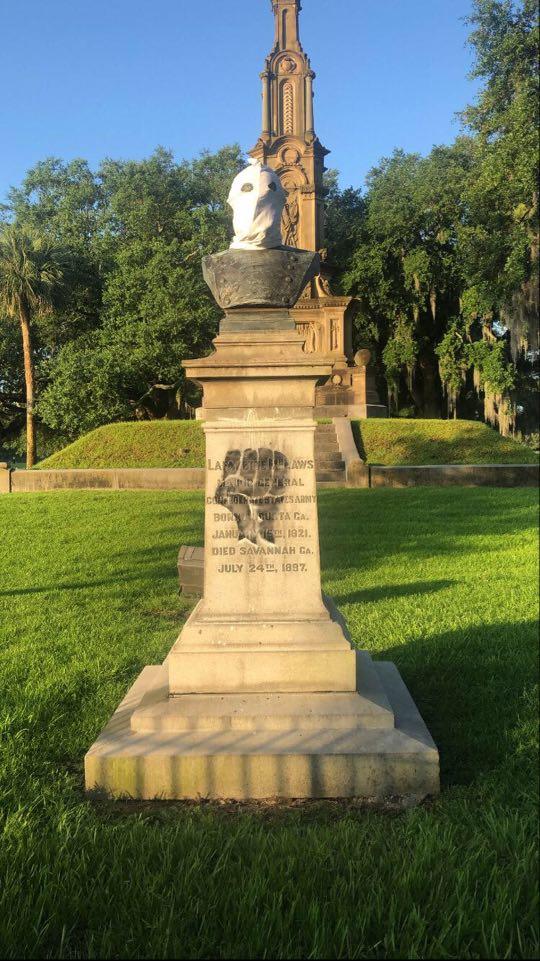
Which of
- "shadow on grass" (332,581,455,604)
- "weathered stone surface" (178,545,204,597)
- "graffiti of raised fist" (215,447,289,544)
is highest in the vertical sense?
"graffiti of raised fist" (215,447,289,544)

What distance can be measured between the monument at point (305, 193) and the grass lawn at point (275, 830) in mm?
15749

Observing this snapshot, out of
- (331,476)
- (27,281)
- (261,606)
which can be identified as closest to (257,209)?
(261,606)

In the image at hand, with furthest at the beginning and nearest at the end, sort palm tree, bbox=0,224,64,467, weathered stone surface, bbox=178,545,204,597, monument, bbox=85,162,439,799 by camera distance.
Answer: palm tree, bbox=0,224,64,467
weathered stone surface, bbox=178,545,204,597
monument, bbox=85,162,439,799

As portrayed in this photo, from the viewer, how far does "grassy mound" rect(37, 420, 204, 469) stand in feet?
62.0

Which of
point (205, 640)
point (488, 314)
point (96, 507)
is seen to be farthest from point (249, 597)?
point (488, 314)

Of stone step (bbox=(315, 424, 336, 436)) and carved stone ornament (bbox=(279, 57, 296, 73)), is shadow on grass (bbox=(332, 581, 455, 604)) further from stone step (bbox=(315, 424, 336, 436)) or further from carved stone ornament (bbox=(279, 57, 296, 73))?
carved stone ornament (bbox=(279, 57, 296, 73))

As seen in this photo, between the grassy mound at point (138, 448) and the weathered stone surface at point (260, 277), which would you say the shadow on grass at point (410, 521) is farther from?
the grassy mound at point (138, 448)

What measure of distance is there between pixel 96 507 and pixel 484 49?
64.3ft

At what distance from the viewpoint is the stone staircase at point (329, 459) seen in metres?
16.1

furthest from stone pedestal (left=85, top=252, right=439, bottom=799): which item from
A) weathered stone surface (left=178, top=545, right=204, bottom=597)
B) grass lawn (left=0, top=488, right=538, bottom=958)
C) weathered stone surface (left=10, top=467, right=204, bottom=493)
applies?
weathered stone surface (left=10, top=467, right=204, bottom=493)

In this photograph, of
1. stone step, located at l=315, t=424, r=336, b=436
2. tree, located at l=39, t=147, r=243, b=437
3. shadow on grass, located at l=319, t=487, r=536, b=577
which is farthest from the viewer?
tree, located at l=39, t=147, r=243, b=437

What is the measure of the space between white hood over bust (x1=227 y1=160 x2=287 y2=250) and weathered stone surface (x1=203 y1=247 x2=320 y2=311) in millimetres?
72

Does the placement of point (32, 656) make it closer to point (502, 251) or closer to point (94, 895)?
point (94, 895)

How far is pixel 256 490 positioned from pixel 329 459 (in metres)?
13.1
